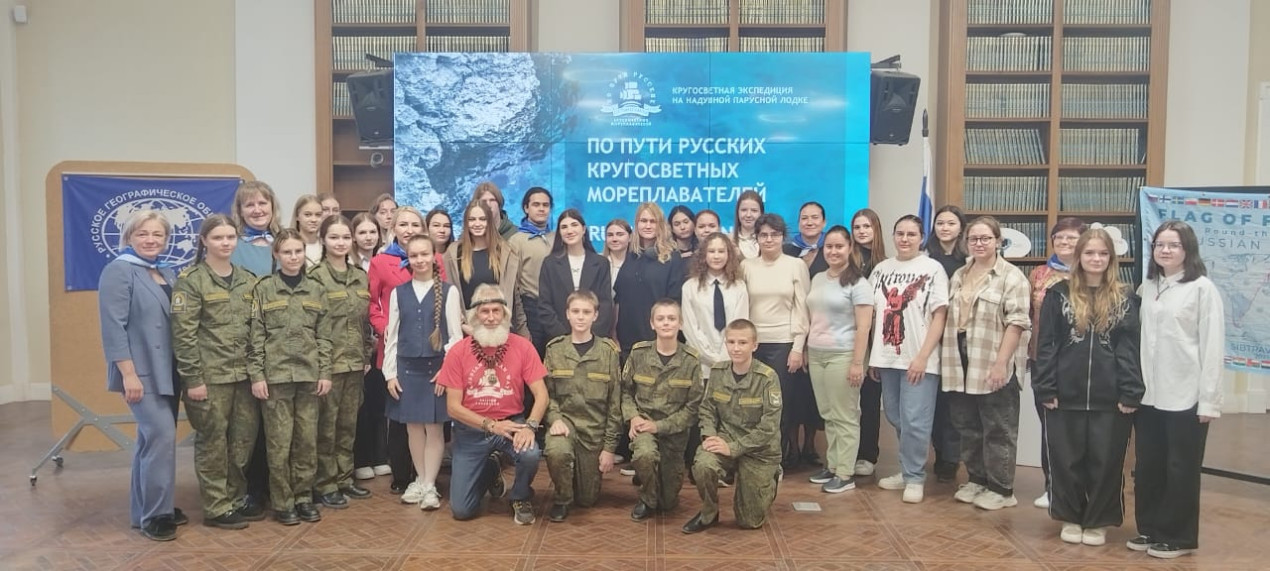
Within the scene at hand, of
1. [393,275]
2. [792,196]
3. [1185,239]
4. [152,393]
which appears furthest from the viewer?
[792,196]

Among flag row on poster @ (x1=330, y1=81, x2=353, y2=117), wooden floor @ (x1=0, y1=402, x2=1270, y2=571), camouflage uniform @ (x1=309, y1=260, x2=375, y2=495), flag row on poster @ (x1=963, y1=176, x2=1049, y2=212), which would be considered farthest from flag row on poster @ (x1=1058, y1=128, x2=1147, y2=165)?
flag row on poster @ (x1=330, y1=81, x2=353, y2=117)

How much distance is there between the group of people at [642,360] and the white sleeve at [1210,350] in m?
0.01

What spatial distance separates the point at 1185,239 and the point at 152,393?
3.88 meters

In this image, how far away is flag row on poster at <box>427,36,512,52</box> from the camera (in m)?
6.13

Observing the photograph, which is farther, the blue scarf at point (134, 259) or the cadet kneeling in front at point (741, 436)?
the cadet kneeling in front at point (741, 436)

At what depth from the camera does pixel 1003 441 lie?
3.73 m

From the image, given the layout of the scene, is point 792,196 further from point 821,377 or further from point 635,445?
point 635,445

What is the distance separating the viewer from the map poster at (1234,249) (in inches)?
160

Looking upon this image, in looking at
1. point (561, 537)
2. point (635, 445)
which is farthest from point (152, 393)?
point (635, 445)

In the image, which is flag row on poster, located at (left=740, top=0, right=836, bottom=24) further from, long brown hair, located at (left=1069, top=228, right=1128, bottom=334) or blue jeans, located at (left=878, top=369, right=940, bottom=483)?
long brown hair, located at (left=1069, top=228, right=1128, bottom=334)

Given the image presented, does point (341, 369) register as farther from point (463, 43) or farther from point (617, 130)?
point (463, 43)

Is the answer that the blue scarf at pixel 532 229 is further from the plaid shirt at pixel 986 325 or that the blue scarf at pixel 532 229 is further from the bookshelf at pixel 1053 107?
the bookshelf at pixel 1053 107

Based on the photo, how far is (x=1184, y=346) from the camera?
3061 mm

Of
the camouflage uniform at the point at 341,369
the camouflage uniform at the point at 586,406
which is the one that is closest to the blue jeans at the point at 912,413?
the camouflage uniform at the point at 586,406
